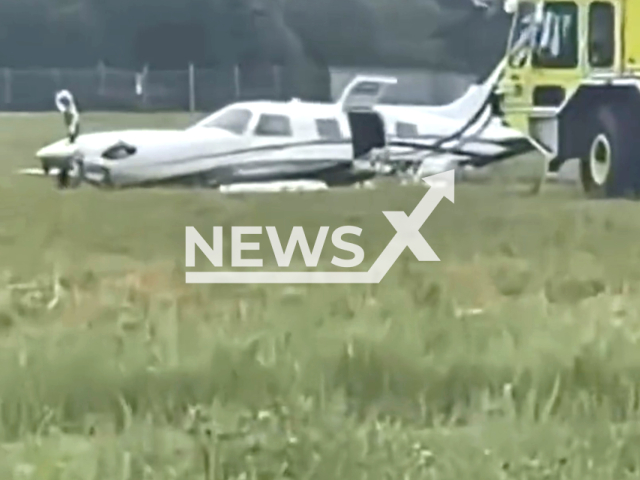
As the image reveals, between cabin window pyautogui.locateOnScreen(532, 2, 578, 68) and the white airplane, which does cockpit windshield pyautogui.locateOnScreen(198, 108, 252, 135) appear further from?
cabin window pyautogui.locateOnScreen(532, 2, 578, 68)

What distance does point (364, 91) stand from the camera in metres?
5.94

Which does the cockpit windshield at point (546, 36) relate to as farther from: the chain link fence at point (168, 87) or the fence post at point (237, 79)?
the fence post at point (237, 79)

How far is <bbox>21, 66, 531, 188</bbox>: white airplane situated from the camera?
5.82m

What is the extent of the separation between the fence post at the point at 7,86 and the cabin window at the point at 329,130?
4.01 feet

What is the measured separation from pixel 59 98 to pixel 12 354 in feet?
3.49

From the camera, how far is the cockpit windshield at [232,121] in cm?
582

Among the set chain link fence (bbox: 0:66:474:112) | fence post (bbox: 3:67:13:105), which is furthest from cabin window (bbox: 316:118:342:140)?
fence post (bbox: 3:67:13:105)

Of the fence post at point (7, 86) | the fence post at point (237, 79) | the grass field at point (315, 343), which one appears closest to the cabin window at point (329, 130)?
the grass field at point (315, 343)

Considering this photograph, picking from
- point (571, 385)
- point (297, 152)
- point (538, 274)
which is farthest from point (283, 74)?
point (571, 385)

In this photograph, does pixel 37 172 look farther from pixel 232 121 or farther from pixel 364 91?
pixel 364 91

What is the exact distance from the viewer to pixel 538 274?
596cm

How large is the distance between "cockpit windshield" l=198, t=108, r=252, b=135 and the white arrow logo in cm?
58

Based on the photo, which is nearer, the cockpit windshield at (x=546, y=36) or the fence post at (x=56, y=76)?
the fence post at (x=56, y=76)

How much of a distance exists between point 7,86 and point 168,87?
629 millimetres
